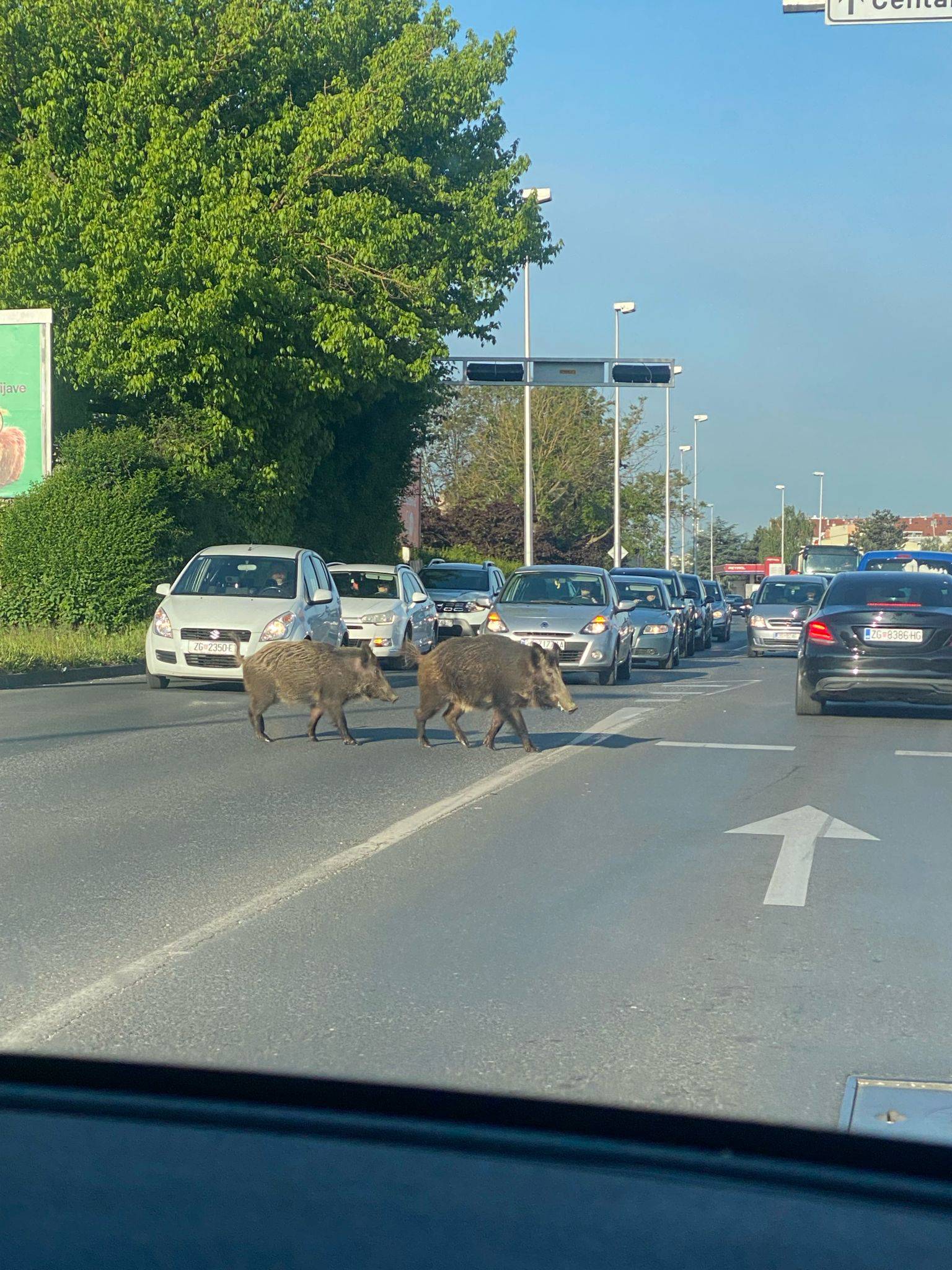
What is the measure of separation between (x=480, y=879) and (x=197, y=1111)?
17.5 feet

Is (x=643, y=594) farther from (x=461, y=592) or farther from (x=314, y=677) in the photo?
(x=314, y=677)

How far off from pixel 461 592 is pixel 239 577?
12839 mm

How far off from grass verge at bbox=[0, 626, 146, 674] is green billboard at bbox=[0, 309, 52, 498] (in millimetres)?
2715

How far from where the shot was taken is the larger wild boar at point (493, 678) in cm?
1338

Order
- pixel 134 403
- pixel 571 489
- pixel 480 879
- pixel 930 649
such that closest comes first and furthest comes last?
pixel 480 879
pixel 930 649
pixel 134 403
pixel 571 489

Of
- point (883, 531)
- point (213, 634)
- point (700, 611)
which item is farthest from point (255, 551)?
point (883, 531)

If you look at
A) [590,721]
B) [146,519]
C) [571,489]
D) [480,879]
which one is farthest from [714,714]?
[571,489]

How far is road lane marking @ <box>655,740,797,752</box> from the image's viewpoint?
1423 centimetres

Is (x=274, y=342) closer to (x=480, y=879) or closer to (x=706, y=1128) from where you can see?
(x=480, y=879)

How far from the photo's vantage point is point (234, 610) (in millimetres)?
19172

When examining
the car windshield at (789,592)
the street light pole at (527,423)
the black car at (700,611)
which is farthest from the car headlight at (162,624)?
the street light pole at (527,423)

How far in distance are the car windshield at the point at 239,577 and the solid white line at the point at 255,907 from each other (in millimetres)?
7596

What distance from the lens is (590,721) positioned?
16.6m

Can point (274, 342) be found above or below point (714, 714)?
above
